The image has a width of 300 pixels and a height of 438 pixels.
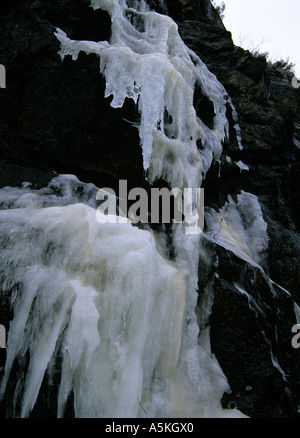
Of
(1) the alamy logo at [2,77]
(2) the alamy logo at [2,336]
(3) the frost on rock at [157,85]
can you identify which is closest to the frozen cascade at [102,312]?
(2) the alamy logo at [2,336]

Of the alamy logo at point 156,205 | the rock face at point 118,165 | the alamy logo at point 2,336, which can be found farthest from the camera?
the alamy logo at point 156,205

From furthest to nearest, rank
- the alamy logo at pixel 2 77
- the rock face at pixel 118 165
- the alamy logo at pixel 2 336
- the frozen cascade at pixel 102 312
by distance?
the alamy logo at pixel 2 77
the rock face at pixel 118 165
the alamy logo at pixel 2 336
the frozen cascade at pixel 102 312

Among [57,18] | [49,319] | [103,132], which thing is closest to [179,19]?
[57,18]

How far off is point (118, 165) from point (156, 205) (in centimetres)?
62

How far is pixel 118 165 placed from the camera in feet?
13.2

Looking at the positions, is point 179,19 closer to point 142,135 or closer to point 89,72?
point 89,72

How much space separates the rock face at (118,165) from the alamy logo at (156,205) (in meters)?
0.15

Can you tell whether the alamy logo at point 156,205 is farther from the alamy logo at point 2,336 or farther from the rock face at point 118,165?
the alamy logo at point 2,336

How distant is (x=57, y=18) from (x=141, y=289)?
12.1 feet

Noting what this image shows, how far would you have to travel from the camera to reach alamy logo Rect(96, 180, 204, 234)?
383 cm

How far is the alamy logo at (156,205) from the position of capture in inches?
151

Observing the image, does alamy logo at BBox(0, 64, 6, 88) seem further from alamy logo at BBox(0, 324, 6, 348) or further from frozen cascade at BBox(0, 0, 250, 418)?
alamy logo at BBox(0, 324, 6, 348)

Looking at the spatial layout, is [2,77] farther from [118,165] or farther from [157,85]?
[157,85]

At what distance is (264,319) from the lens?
345cm
